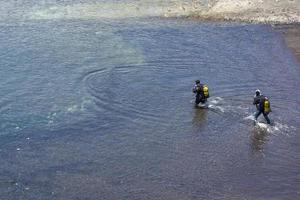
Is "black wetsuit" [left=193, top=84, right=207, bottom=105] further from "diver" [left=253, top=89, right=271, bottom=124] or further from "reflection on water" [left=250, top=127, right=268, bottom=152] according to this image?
"reflection on water" [left=250, top=127, right=268, bottom=152]

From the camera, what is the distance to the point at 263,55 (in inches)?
1485

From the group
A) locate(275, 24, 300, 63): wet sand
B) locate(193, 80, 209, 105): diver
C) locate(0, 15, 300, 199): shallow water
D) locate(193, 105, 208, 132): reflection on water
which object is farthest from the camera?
locate(275, 24, 300, 63): wet sand

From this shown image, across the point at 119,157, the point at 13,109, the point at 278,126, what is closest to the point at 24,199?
the point at 119,157

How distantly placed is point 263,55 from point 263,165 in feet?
52.3

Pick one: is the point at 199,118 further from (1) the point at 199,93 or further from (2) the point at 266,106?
(2) the point at 266,106

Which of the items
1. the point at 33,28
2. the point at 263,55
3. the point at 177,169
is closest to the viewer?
the point at 177,169

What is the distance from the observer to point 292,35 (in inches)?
1708

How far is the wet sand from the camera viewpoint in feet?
130

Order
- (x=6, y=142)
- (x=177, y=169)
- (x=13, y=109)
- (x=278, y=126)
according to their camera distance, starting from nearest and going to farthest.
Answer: (x=177, y=169)
(x=6, y=142)
(x=278, y=126)
(x=13, y=109)

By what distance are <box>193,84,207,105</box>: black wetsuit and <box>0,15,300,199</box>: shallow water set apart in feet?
1.60

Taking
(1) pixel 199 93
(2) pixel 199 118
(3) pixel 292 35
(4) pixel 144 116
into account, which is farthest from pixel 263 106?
(3) pixel 292 35

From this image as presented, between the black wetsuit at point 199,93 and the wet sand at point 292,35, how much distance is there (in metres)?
11.9

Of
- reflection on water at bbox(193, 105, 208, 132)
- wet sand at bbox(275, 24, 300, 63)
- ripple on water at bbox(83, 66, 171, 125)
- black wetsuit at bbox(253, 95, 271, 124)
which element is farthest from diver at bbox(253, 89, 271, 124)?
wet sand at bbox(275, 24, 300, 63)

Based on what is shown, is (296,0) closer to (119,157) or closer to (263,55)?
(263,55)
